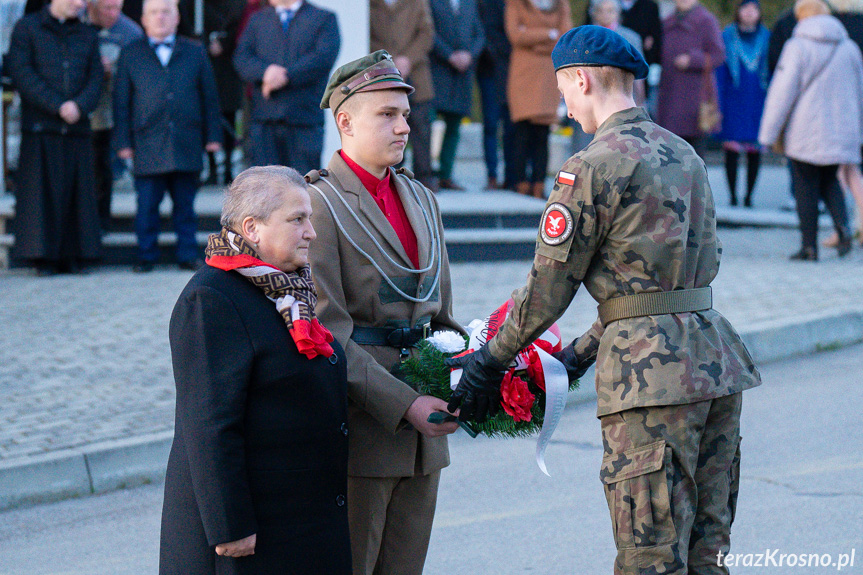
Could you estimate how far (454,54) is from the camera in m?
12.3

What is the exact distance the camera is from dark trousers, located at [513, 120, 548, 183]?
1245cm

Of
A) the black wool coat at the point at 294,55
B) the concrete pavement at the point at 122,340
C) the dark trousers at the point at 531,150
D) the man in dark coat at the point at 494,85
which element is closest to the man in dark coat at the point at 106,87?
the concrete pavement at the point at 122,340

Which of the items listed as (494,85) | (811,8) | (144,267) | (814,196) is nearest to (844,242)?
(814,196)

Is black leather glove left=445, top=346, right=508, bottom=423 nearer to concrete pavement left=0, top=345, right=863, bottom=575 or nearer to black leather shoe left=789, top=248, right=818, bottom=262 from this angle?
concrete pavement left=0, top=345, right=863, bottom=575

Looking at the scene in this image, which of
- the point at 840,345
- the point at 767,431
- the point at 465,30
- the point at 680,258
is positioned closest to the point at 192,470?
the point at 680,258

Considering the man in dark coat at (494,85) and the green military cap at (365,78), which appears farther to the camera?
the man in dark coat at (494,85)

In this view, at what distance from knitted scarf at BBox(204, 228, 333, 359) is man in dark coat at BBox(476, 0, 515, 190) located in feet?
33.6

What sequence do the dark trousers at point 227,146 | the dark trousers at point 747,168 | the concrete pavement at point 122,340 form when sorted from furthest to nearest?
the dark trousers at point 747,168
the dark trousers at point 227,146
the concrete pavement at point 122,340

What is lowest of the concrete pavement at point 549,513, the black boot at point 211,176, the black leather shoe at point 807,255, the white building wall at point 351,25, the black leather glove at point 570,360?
the concrete pavement at point 549,513

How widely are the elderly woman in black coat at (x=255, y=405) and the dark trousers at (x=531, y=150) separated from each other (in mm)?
9678

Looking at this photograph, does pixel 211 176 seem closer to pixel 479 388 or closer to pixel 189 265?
pixel 189 265

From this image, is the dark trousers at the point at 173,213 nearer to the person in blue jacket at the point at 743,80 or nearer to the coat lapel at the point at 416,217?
the coat lapel at the point at 416,217

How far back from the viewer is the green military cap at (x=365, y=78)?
334 centimetres

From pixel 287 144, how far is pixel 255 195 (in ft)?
25.3
